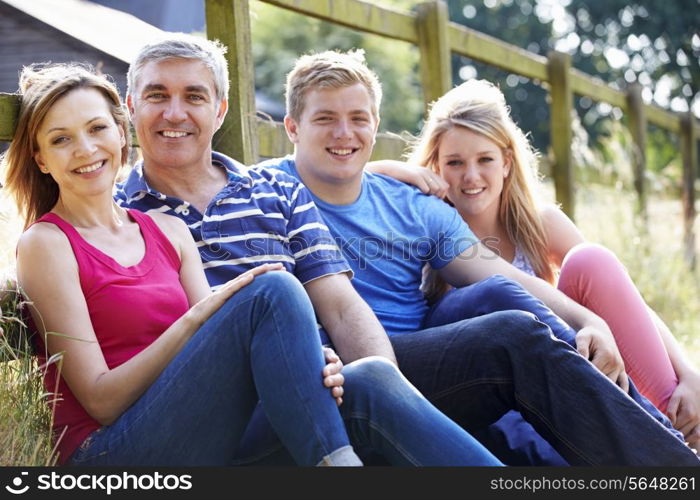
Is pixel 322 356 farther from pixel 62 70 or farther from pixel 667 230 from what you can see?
pixel 667 230

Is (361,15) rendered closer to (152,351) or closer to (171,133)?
(171,133)

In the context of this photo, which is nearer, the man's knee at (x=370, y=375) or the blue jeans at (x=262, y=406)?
the blue jeans at (x=262, y=406)

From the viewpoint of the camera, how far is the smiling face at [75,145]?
7.52 feet

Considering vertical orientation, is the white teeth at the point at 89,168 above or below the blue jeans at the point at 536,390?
above

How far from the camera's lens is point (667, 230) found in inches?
324

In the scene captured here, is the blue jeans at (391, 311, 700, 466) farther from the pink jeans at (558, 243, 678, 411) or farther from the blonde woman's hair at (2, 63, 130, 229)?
the blonde woman's hair at (2, 63, 130, 229)

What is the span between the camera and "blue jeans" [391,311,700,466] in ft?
7.94

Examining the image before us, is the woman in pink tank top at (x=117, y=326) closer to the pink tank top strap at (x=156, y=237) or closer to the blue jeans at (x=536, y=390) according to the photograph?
the pink tank top strap at (x=156, y=237)

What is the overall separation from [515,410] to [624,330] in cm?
54

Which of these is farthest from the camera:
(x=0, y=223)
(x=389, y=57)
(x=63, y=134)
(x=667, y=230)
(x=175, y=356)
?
(x=389, y=57)

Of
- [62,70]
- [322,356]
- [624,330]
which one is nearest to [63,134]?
[62,70]

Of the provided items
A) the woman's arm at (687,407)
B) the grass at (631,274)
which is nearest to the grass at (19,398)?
the grass at (631,274)

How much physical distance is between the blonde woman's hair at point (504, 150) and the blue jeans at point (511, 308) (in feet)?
1.89

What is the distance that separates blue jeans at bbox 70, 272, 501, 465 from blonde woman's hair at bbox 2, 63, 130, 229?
564 mm
